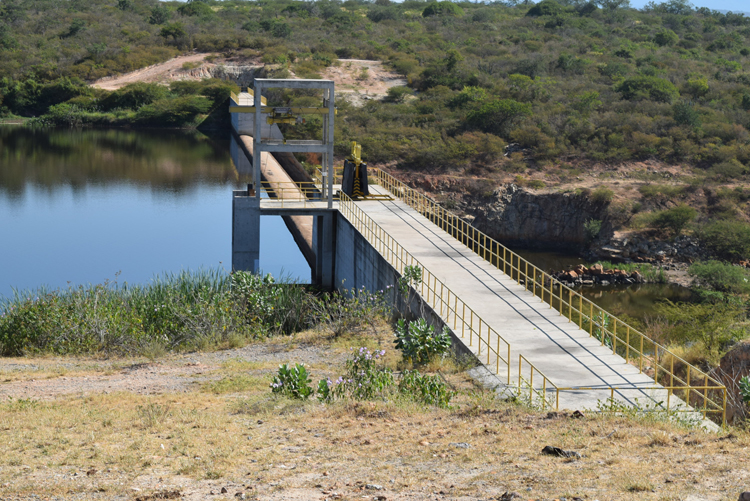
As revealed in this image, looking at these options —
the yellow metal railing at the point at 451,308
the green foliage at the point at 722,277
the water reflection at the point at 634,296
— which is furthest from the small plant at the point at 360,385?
the green foliage at the point at 722,277

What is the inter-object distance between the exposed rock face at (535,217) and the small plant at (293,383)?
1307 inches

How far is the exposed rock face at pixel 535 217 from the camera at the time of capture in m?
44.6

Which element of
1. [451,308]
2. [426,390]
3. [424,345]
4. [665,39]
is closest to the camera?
[426,390]

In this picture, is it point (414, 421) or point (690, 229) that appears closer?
point (414, 421)

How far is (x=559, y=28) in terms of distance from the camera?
94625 mm

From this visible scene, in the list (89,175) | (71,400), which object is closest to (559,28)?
(89,175)

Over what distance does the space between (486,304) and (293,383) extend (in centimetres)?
656

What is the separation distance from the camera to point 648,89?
61.1m

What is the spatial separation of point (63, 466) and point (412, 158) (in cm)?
4143

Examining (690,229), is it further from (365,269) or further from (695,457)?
(695,457)

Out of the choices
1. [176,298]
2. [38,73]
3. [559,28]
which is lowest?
[176,298]

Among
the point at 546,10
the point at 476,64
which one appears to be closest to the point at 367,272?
the point at 476,64

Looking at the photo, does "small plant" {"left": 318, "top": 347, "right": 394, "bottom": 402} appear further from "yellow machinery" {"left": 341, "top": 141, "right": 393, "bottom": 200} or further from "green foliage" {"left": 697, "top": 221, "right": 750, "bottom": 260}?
"green foliage" {"left": 697, "top": 221, "right": 750, "bottom": 260}

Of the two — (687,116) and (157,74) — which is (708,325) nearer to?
(687,116)
